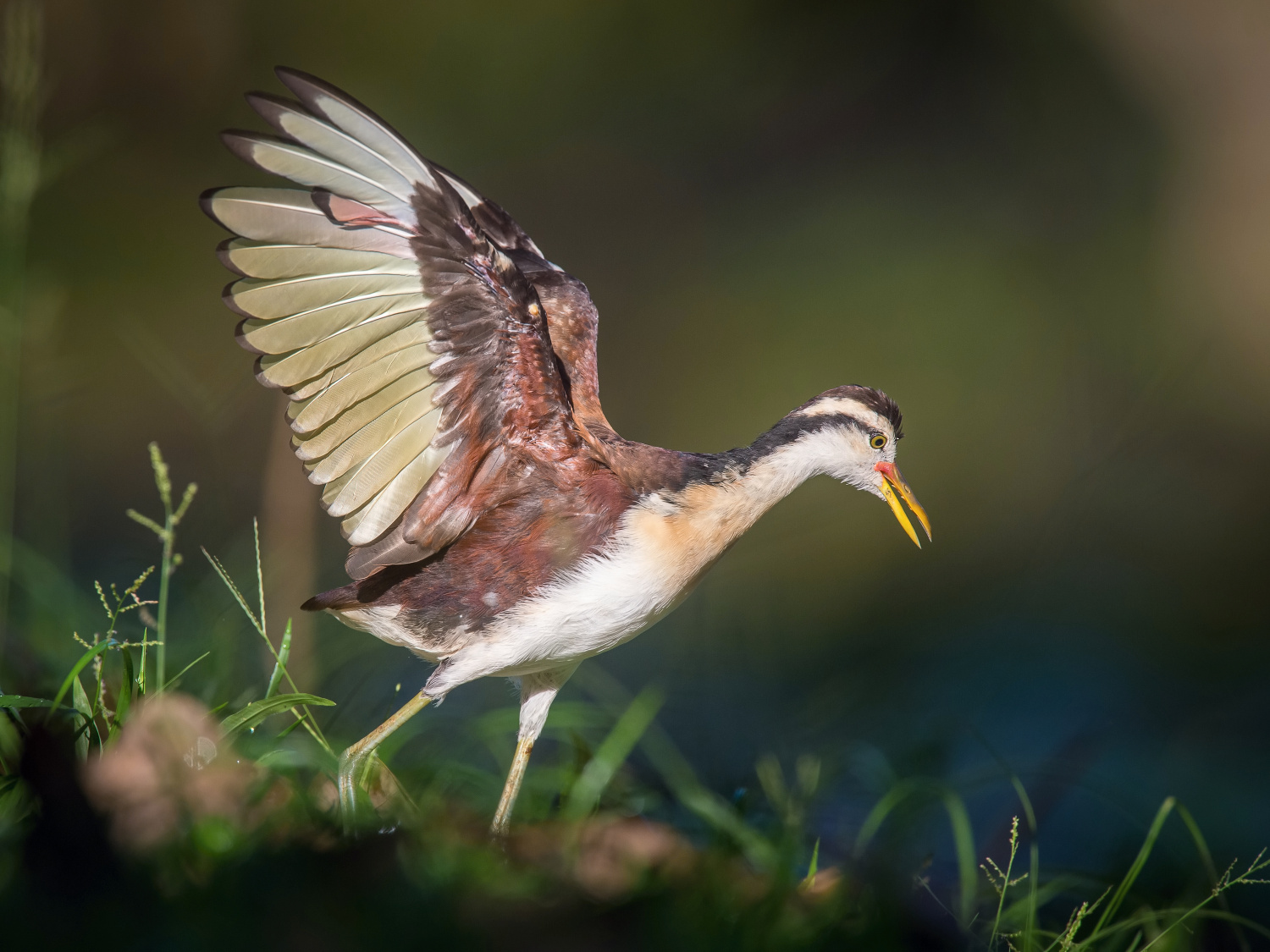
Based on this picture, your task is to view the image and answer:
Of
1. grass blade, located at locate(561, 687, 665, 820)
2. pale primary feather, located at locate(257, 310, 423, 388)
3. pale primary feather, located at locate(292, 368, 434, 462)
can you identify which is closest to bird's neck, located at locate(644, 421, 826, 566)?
grass blade, located at locate(561, 687, 665, 820)

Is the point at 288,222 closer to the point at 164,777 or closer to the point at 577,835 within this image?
the point at 164,777

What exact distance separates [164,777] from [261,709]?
44 cm

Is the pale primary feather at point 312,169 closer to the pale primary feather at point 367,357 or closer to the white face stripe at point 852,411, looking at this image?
the pale primary feather at point 367,357

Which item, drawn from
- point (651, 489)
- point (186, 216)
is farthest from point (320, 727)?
point (186, 216)

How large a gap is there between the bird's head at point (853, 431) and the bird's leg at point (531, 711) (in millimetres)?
865

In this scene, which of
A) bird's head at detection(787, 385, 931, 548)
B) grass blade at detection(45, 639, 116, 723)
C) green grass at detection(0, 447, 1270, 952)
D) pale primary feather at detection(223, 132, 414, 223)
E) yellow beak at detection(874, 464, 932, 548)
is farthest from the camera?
yellow beak at detection(874, 464, 932, 548)

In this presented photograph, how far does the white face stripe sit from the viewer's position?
2.77 meters

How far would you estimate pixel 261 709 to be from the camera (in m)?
2.23

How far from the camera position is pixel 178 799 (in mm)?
1665

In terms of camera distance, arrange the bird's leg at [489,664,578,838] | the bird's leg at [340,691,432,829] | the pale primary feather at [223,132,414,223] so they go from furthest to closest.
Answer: the bird's leg at [489,664,578,838] < the bird's leg at [340,691,432,829] < the pale primary feather at [223,132,414,223]

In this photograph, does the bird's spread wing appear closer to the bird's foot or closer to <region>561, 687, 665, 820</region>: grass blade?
the bird's foot

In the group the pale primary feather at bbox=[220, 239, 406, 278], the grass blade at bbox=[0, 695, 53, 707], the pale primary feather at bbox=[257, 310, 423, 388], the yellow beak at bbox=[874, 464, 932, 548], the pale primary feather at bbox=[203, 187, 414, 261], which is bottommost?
the grass blade at bbox=[0, 695, 53, 707]

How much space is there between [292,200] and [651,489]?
105 cm

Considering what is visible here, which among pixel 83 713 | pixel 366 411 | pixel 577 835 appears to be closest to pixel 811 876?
pixel 577 835
